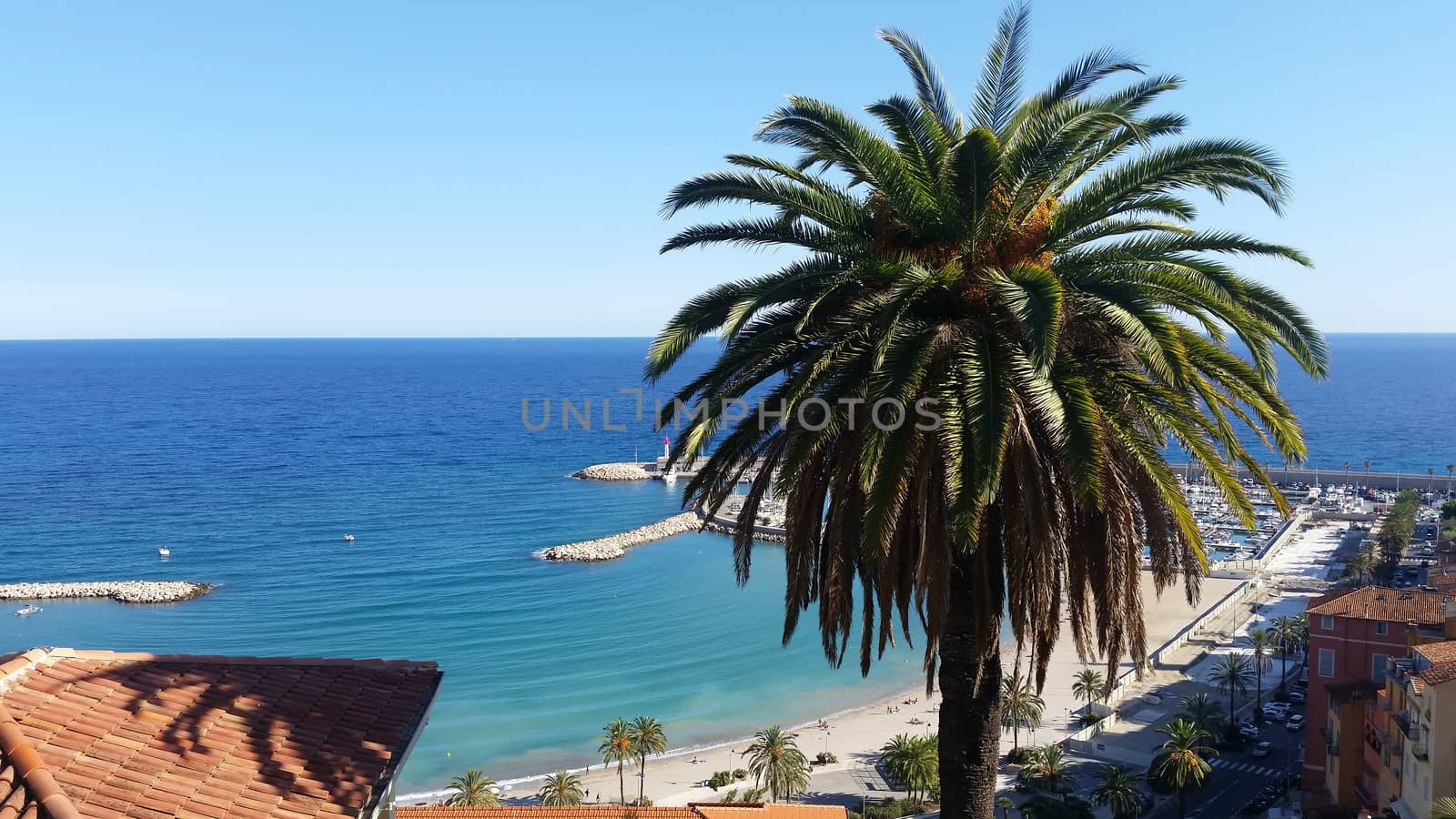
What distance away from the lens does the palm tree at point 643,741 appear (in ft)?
115

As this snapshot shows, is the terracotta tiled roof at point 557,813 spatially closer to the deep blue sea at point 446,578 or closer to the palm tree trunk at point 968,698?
the palm tree trunk at point 968,698

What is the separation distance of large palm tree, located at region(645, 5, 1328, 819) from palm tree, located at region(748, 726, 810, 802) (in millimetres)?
25558

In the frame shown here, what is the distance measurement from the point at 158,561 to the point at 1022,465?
72400mm

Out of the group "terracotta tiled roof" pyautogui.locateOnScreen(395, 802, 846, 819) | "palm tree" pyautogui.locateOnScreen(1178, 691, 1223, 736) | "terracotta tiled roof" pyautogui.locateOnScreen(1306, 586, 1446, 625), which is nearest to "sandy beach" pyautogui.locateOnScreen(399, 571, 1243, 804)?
"palm tree" pyautogui.locateOnScreen(1178, 691, 1223, 736)

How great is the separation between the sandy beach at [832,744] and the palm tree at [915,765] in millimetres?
3014

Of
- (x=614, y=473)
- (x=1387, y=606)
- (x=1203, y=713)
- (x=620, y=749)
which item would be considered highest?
(x=1387, y=606)

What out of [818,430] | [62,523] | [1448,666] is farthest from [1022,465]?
[62,523]

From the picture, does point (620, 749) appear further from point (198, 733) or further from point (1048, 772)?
point (198, 733)

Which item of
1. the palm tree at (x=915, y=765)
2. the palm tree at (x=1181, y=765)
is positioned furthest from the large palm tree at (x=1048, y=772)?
the palm tree at (x=915, y=765)

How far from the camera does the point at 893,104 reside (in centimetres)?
869

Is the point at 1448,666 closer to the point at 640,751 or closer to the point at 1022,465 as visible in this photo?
the point at 1022,465

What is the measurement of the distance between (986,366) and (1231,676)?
41.0 meters

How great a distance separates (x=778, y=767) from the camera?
3316cm

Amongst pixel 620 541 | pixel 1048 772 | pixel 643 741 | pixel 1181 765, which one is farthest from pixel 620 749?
pixel 620 541
